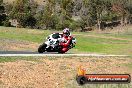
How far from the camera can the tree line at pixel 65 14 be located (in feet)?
345

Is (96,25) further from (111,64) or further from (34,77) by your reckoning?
(34,77)

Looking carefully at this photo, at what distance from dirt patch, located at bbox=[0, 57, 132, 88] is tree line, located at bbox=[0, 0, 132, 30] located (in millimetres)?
74202

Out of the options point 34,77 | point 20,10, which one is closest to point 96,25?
point 20,10

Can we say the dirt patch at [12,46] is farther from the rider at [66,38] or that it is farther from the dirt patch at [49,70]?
the dirt patch at [49,70]

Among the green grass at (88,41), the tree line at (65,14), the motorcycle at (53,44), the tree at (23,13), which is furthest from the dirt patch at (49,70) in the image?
the tree at (23,13)

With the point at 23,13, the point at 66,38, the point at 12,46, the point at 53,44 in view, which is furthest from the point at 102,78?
the point at 23,13

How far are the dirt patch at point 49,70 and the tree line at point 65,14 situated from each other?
2921 inches

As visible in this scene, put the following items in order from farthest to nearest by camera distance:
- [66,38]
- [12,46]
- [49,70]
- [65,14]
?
[65,14] < [12,46] < [66,38] < [49,70]

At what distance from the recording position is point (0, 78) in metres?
19.7

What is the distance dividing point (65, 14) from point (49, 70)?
89.2 meters

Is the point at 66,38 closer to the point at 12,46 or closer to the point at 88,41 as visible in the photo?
Answer: the point at 12,46

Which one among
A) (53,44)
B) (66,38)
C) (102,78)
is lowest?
(102,78)

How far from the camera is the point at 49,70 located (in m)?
23.1

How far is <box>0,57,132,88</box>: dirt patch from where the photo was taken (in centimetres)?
2003
